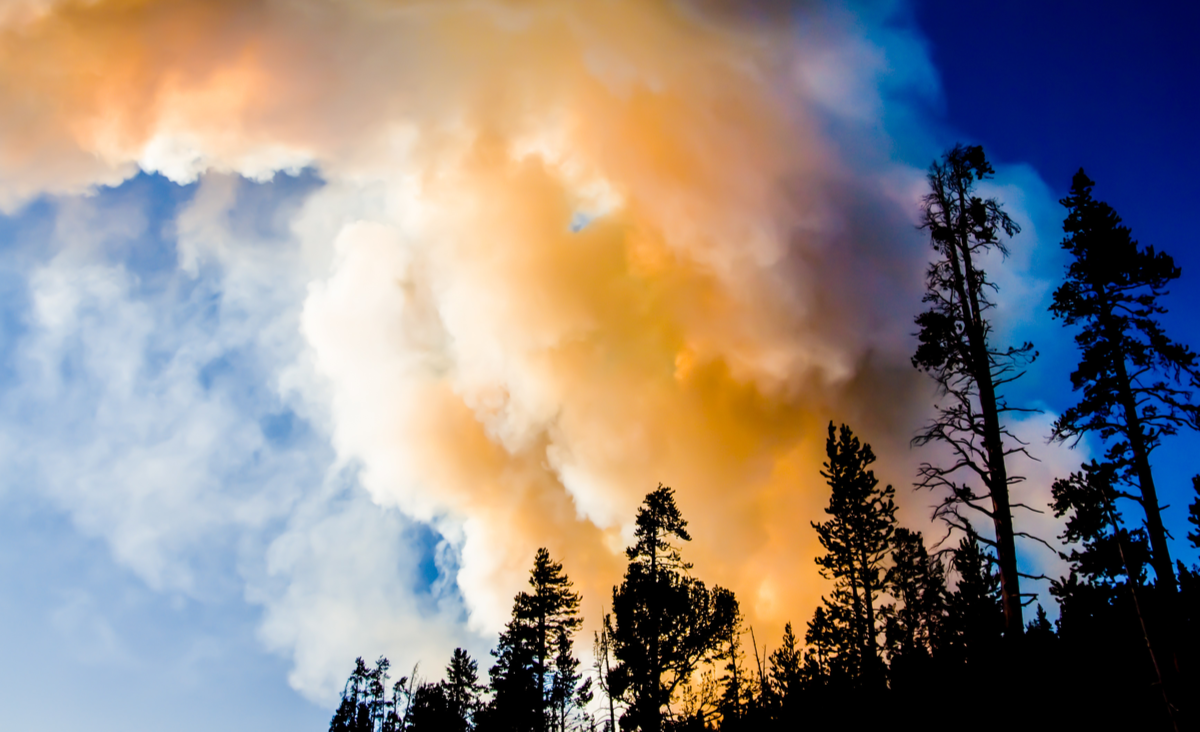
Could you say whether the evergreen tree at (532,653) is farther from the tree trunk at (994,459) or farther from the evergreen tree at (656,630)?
the tree trunk at (994,459)

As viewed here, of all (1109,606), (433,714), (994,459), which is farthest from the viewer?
(433,714)

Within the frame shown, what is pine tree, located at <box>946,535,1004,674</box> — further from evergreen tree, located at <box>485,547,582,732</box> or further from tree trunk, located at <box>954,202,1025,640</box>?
evergreen tree, located at <box>485,547,582,732</box>

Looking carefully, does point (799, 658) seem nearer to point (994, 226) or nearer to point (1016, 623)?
point (1016, 623)

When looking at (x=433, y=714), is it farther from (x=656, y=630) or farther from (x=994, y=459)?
(x=994, y=459)

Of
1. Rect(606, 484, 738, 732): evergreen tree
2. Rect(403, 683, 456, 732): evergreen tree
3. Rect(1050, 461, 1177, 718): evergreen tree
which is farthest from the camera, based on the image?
Rect(403, 683, 456, 732): evergreen tree

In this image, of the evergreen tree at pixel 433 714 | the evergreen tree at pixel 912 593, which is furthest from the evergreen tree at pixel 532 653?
the evergreen tree at pixel 912 593

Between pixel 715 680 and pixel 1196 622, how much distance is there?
2292 centimetres

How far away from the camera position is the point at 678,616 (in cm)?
2347

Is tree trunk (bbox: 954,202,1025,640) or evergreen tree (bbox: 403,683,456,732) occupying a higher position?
tree trunk (bbox: 954,202,1025,640)

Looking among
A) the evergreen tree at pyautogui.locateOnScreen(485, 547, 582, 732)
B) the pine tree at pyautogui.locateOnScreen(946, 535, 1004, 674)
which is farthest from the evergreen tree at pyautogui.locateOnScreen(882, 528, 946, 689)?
the evergreen tree at pyautogui.locateOnScreen(485, 547, 582, 732)

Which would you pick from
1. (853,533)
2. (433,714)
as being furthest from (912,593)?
(433,714)

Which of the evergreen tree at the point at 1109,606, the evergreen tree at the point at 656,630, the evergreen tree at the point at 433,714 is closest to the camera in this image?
the evergreen tree at the point at 1109,606

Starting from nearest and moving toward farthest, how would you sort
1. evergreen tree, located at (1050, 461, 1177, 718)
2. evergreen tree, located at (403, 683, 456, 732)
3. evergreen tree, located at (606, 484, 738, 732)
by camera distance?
evergreen tree, located at (1050, 461, 1177, 718) < evergreen tree, located at (606, 484, 738, 732) < evergreen tree, located at (403, 683, 456, 732)

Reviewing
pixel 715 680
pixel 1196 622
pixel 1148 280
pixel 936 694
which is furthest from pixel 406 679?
pixel 1148 280
